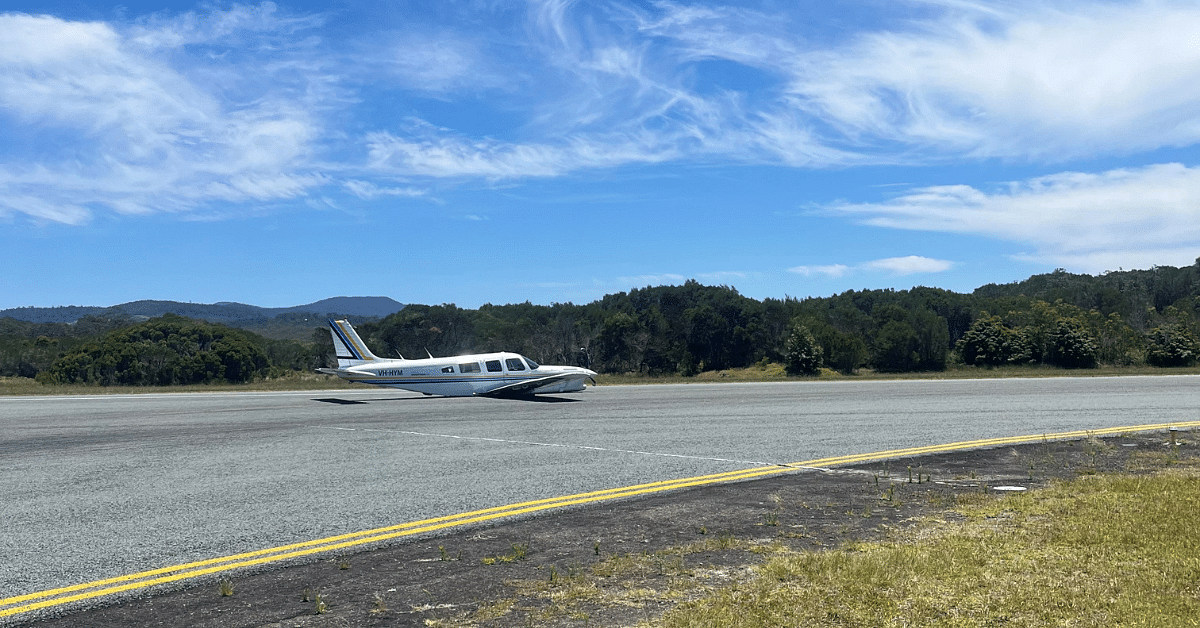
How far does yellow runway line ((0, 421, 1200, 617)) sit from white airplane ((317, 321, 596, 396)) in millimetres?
17306

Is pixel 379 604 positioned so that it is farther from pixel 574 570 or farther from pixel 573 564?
pixel 573 564

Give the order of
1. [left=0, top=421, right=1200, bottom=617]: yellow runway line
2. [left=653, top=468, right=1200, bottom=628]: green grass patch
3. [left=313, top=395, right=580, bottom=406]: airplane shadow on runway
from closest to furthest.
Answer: [left=653, top=468, right=1200, bottom=628]: green grass patch, [left=0, top=421, right=1200, bottom=617]: yellow runway line, [left=313, top=395, right=580, bottom=406]: airplane shadow on runway

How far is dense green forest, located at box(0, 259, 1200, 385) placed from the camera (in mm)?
68312

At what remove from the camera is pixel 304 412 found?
25.3m

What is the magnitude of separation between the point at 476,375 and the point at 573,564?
24.5m

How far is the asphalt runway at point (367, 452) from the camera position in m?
8.44

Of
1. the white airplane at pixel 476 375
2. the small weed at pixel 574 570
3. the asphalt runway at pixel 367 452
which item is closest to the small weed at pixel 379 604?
the small weed at pixel 574 570

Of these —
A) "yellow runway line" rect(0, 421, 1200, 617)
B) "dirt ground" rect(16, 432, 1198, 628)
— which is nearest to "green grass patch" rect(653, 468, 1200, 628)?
"dirt ground" rect(16, 432, 1198, 628)

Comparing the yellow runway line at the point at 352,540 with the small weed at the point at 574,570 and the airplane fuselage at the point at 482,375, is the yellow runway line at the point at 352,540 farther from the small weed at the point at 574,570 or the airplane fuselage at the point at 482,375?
the airplane fuselage at the point at 482,375

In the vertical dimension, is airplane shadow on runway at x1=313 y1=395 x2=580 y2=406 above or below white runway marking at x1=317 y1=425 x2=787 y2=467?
above

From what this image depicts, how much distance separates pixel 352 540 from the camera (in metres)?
7.89

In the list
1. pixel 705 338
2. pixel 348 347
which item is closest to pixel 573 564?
pixel 348 347

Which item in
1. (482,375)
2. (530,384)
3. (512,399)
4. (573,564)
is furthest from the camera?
(482,375)

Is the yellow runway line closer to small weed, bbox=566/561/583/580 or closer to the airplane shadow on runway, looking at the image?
small weed, bbox=566/561/583/580
